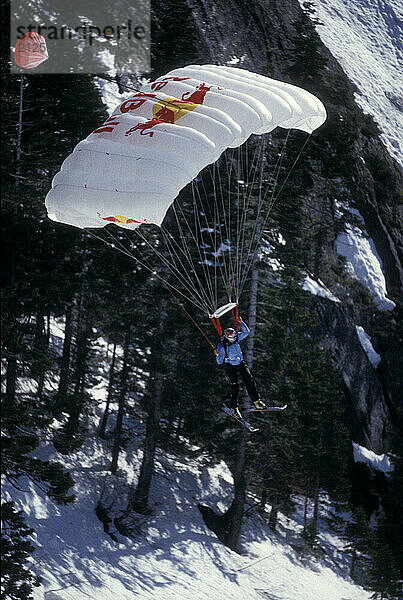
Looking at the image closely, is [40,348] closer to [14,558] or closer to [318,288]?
[14,558]

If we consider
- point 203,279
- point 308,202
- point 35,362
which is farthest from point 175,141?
point 308,202

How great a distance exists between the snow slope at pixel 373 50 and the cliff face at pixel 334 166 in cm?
205

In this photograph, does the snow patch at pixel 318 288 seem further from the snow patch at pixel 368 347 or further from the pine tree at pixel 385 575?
the pine tree at pixel 385 575

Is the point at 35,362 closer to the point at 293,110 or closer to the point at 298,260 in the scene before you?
the point at 293,110

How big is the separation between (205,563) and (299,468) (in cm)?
552

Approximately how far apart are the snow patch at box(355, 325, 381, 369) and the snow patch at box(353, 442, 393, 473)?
4292mm

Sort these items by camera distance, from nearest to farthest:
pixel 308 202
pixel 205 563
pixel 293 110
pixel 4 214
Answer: pixel 293 110, pixel 4 214, pixel 205 563, pixel 308 202

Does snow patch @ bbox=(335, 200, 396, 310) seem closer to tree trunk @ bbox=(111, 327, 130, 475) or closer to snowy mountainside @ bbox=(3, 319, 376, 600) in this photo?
snowy mountainside @ bbox=(3, 319, 376, 600)

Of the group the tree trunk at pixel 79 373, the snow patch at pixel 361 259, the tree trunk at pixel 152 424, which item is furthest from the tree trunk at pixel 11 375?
the snow patch at pixel 361 259

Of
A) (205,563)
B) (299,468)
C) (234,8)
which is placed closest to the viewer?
(205,563)

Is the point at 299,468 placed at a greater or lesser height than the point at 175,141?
lesser

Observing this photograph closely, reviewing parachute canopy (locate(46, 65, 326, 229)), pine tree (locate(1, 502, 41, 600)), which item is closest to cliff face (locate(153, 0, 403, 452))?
parachute canopy (locate(46, 65, 326, 229))

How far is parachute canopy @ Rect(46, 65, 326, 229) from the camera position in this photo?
11.3m

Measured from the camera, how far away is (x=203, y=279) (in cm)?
2572
